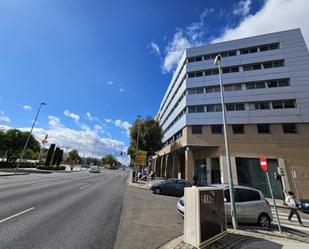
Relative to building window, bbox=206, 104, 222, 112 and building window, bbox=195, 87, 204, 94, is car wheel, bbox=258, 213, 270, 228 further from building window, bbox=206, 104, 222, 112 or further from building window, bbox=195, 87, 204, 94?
building window, bbox=195, 87, 204, 94

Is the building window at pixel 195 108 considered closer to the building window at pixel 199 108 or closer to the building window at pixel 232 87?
the building window at pixel 199 108

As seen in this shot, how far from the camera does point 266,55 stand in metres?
24.9

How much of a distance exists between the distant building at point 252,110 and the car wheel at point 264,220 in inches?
584


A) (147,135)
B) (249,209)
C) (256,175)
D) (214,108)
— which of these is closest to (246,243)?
(249,209)

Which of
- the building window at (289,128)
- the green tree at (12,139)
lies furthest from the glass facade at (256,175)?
the green tree at (12,139)

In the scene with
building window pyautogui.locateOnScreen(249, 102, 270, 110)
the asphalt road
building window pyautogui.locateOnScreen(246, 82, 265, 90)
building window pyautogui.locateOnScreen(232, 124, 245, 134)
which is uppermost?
Result: building window pyautogui.locateOnScreen(246, 82, 265, 90)

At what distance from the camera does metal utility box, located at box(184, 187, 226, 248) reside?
15.6 feet

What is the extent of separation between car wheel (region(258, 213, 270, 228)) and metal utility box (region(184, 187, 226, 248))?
3063 mm

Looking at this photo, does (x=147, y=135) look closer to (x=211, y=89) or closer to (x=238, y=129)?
(x=211, y=89)

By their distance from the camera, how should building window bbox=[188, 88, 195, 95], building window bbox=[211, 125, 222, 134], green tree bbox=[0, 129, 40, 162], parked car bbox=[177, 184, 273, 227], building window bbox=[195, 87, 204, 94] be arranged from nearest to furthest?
parked car bbox=[177, 184, 273, 227] → building window bbox=[211, 125, 222, 134] → building window bbox=[195, 87, 204, 94] → building window bbox=[188, 88, 195, 95] → green tree bbox=[0, 129, 40, 162]

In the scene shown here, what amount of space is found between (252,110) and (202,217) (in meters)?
22.6

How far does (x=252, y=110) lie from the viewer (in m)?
23.3

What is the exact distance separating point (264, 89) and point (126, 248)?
26295 millimetres

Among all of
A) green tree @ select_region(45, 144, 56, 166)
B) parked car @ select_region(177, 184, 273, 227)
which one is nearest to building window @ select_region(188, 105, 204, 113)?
parked car @ select_region(177, 184, 273, 227)
